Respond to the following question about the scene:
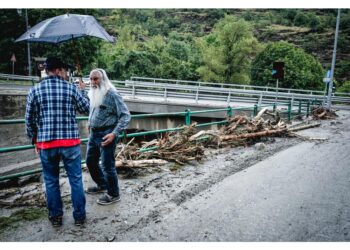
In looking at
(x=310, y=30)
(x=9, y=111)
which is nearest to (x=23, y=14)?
(x=9, y=111)

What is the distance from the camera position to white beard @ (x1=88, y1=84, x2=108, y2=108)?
Answer: 336cm

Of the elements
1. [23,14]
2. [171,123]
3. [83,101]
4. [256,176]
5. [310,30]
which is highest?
[310,30]

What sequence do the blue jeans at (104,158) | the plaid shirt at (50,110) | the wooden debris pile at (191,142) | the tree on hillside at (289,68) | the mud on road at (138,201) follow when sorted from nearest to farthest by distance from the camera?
the plaid shirt at (50,110)
the mud on road at (138,201)
the blue jeans at (104,158)
the wooden debris pile at (191,142)
the tree on hillside at (289,68)

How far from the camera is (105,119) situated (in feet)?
11.3

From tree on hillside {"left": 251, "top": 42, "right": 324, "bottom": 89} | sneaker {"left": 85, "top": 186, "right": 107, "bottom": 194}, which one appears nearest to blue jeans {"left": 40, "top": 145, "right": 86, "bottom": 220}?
sneaker {"left": 85, "top": 186, "right": 107, "bottom": 194}

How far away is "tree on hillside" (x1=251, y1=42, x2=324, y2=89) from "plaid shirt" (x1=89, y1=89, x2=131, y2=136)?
3325 cm

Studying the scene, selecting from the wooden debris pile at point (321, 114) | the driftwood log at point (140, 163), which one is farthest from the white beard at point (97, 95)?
the wooden debris pile at point (321, 114)

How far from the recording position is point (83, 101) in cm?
306

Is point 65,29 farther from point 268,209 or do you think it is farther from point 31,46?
point 31,46

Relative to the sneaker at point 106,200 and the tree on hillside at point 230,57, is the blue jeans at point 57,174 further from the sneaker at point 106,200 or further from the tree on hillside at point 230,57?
the tree on hillside at point 230,57

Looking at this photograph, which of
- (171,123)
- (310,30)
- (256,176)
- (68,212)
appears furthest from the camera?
(310,30)

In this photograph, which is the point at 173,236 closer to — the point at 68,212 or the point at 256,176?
the point at 68,212

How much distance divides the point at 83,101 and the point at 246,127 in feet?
20.5

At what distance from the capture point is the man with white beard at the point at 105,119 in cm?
334
